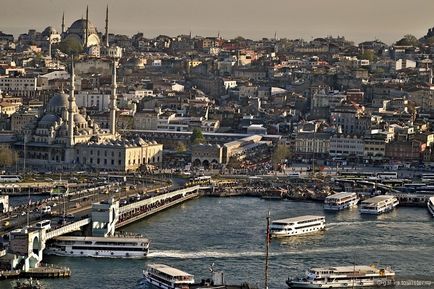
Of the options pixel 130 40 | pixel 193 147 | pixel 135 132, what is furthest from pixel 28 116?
pixel 130 40

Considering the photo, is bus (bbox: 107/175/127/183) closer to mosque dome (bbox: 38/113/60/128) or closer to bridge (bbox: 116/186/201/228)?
bridge (bbox: 116/186/201/228)

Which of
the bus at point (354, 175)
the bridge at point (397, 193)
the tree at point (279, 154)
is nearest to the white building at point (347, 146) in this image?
the tree at point (279, 154)

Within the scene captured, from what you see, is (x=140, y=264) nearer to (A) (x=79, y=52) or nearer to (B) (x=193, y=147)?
(B) (x=193, y=147)

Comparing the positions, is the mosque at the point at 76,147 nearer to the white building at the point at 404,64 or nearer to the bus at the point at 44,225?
the bus at the point at 44,225

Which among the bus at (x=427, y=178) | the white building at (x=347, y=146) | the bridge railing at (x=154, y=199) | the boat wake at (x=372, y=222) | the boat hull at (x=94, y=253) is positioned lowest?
the boat hull at (x=94, y=253)

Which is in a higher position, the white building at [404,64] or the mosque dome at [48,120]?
the white building at [404,64]

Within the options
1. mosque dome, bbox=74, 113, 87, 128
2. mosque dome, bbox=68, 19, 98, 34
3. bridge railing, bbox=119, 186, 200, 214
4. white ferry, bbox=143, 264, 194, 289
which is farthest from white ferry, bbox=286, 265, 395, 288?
mosque dome, bbox=68, 19, 98, 34

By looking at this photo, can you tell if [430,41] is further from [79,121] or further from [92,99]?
[79,121]
